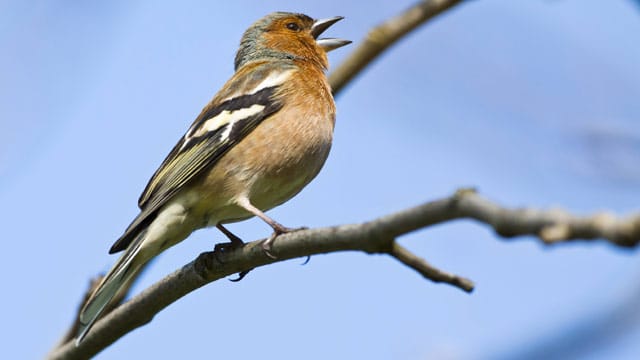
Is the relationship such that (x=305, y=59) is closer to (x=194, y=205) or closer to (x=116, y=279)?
(x=194, y=205)

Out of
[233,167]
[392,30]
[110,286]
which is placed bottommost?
[110,286]

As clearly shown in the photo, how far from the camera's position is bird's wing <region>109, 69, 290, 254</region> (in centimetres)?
616

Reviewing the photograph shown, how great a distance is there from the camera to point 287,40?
7910 mm

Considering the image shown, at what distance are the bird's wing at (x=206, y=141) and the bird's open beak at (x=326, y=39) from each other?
886mm

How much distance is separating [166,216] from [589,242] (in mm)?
4075

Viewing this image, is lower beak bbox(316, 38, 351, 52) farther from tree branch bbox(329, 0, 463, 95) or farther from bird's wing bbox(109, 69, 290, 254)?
tree branch bbox(329, 0, 463, 95)

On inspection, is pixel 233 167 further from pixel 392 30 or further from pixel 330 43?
pixel 330 43

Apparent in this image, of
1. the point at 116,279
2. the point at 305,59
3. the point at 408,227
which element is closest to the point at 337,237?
the point at 408,227

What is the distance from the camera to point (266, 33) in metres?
8.08

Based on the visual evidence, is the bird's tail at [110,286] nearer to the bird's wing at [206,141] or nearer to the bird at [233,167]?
the bird at [233,167]

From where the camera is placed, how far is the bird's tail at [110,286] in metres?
5.56

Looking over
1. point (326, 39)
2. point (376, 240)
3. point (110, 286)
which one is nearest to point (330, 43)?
point (326, 39)

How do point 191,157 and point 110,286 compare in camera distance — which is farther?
point 191,157

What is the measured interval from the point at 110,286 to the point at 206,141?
4.61ft
